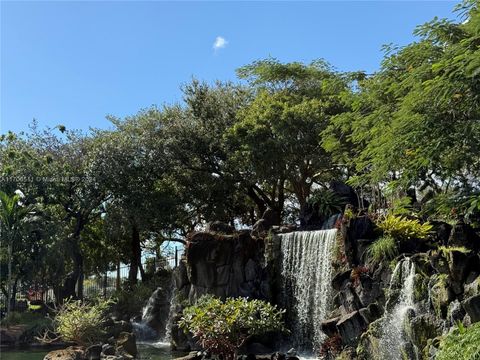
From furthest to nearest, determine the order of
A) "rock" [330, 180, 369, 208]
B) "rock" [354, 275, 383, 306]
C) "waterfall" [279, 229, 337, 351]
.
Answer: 1. "rock" [330, 180, 369, 208]
2. "waterfall" [279, 229, 337, 351]
3. "rock" [354, 275, 383, 306]

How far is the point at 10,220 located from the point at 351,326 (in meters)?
15.5

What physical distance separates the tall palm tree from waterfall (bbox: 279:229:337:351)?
1185 cm

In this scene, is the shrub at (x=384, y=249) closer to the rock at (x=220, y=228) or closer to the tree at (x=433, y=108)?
the tree at (x=433, y=108)

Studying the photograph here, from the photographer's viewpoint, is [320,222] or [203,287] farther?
[320,222]

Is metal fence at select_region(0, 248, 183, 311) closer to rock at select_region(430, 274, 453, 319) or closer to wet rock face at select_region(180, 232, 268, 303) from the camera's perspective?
wet rock face at select_region(180, 232, 268, 303)

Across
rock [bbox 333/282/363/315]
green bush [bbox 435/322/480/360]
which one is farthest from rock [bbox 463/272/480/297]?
green bush [bbox 435/322/480/360]

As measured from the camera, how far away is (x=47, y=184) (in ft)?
77.6

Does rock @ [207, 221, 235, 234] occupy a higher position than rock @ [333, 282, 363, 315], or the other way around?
rock @ [207, 221, 235, 234]

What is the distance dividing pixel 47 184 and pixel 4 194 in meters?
2.27

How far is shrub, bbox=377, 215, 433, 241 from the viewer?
41.0 feet

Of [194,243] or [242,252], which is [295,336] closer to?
[242,252]

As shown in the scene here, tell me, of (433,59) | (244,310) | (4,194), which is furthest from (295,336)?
(4,194)

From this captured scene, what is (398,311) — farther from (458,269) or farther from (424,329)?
(458,269)

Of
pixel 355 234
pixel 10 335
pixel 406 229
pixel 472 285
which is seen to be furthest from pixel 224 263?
pixel 472 285
